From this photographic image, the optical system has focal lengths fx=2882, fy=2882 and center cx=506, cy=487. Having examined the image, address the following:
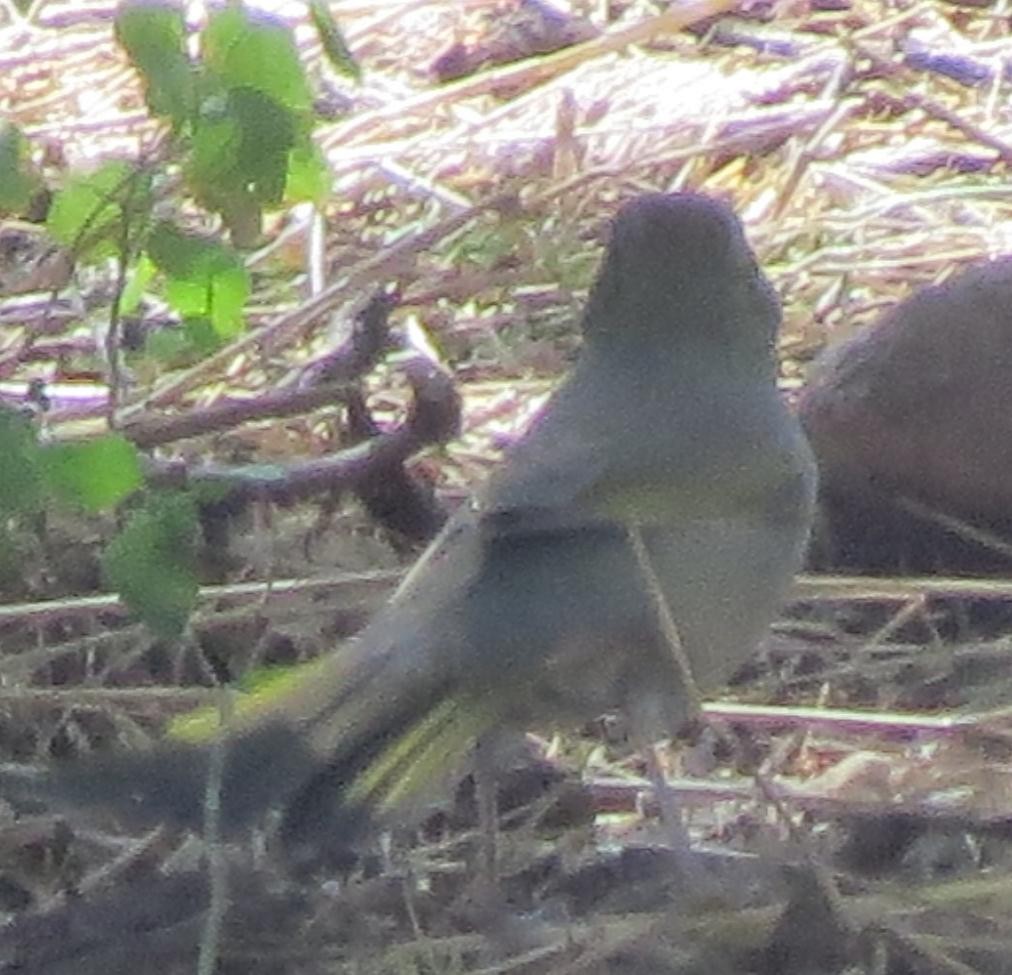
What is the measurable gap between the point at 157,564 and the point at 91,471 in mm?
167

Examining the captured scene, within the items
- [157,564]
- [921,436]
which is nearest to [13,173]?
[157,564]

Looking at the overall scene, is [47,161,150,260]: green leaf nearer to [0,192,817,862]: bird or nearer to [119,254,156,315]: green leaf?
[119,254,156,315]: green leaf

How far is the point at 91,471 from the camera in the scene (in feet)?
8.64

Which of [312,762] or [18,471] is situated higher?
[18,471]

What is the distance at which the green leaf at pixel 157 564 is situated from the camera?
276 centimetres

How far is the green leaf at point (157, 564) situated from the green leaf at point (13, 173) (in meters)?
0.33

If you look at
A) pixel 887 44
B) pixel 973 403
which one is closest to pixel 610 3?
pixel 887 44

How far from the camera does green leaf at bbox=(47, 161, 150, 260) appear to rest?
2.87 metres

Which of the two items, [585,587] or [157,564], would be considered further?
[585,587]

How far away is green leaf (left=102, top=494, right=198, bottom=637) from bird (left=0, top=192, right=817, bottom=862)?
15cm

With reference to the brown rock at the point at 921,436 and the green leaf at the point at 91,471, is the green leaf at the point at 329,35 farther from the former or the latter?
the brown rock at the point at 921,436

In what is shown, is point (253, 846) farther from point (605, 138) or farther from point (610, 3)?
point (610, 3)

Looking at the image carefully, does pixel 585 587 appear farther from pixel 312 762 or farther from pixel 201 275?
pixel 201 275

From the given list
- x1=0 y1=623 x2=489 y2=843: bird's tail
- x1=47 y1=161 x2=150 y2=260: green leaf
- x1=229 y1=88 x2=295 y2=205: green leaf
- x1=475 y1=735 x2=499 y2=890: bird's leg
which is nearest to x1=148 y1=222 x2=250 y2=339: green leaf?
x1=47 y1=161 x2=150 y2=260: green leaf
